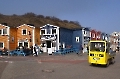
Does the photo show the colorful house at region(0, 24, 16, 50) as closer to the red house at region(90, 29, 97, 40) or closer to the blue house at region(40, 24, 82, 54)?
the blue house at region(40, 24, 82, 54)

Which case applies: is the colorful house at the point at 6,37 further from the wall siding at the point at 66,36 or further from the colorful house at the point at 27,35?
the wall siding at the point at 66,36

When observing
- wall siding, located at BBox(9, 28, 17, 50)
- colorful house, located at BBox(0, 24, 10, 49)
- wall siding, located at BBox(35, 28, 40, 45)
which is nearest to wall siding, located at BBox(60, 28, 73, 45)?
wall siding, located at BBox(35, 28, 40, 45)

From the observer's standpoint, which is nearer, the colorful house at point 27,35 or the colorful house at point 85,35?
the colorful house at point 27,35

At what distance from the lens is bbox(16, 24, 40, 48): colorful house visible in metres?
43.6

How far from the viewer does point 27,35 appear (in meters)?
43.8

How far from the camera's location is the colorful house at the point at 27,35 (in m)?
43.6

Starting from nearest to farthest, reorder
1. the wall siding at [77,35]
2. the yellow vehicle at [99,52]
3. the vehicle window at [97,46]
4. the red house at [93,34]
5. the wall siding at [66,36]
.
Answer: the yellow vehicle at [99,52], the vehicle window at [97,46], the wall siding at [66,36], the wall siding at [77,35], the red house at [93,34]

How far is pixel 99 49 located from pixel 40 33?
27.9 meters

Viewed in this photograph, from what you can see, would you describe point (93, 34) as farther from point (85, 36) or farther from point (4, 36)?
point (4, 36)

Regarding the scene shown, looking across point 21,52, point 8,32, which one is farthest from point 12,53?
point 8,32

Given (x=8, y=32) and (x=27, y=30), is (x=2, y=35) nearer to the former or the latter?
(x=8, y=32)

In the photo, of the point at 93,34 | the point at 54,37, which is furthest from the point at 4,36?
the point at 93,34

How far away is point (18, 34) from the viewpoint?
4447 cm

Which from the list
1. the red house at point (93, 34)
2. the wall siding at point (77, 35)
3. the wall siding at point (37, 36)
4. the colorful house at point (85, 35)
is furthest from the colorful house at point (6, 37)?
the red house at point (93, 34)
